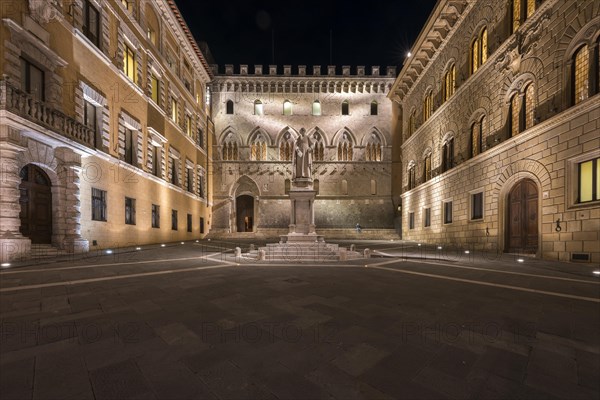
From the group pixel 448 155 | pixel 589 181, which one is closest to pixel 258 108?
pixel 448 155

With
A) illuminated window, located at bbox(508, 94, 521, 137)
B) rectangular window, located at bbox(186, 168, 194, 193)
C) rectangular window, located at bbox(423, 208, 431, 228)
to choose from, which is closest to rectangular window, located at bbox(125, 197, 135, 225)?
rectangular window, located at bbox(186, 168, 194, 193)

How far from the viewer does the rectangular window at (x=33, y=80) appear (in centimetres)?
1062

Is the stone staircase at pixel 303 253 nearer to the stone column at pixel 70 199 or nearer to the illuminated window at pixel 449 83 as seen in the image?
the stone column at pixel 70 199

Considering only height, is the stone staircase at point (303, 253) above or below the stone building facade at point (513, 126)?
below

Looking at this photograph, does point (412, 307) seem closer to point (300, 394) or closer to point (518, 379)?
point (518, 379)

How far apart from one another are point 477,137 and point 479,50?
5081 mm

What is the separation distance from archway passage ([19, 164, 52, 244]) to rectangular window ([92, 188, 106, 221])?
6.10 feet

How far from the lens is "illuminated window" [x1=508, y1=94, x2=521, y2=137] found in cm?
1269

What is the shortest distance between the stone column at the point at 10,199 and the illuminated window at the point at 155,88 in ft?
38.7

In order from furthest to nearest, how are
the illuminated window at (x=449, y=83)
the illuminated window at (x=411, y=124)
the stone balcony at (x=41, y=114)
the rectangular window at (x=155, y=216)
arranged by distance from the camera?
the illuminated window at (x=411, y=124), the rectangular window at (x=155, y=216), the illuminated window at (x=449, y=83), the stone balcony at (x=41, y=114)

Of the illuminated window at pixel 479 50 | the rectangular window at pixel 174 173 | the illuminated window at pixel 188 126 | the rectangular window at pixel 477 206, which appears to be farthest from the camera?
the illuminated window at pixel 188 126

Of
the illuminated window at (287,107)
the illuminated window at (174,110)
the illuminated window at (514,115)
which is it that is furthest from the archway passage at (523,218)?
the illuminated window at (287,107)

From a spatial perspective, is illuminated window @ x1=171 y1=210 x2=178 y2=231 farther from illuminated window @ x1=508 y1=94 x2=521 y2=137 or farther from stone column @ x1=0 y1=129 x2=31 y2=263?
illuminated window @ x1=508 y1=94 x2=521 y2=137

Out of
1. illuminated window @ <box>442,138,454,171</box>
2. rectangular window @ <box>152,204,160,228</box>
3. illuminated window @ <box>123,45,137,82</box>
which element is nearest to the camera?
illuminated window @ <box>123,45,137,82</box>
